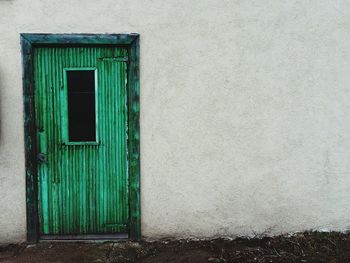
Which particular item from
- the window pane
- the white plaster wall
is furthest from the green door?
the white plaster wall

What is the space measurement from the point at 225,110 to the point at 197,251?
155cm

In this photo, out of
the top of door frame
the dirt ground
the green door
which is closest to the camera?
the dirt ground

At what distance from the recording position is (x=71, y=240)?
444 centimetres

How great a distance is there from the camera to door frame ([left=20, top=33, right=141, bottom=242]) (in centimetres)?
421

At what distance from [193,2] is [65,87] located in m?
1.65

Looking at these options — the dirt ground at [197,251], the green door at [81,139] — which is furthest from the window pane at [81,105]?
the dirt ground at [197,251]

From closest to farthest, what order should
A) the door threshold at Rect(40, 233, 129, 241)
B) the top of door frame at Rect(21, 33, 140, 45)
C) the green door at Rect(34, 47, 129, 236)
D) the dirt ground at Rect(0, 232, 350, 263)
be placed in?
the dirt ground at Rect(0, 232, 350, 263), the top of door frame at Rect(21, 33, 140, 45), the green door at Rect(34, 47, 129, 236), the door threshold at Rect(40, 233, 129, 241)

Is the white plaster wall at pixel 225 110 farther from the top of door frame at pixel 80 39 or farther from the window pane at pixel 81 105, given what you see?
the window pane at pixel 81 105

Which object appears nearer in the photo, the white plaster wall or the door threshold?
the white plaster wall

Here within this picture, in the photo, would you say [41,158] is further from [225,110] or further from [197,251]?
[225,110]

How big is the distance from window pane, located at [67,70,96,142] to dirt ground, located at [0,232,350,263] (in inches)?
47.0

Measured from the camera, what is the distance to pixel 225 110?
14.6ft

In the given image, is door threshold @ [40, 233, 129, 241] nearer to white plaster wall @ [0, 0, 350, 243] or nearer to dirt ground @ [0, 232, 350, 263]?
dirt ground @ [0, 232, 350, 263]

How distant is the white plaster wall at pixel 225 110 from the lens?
4.28m
